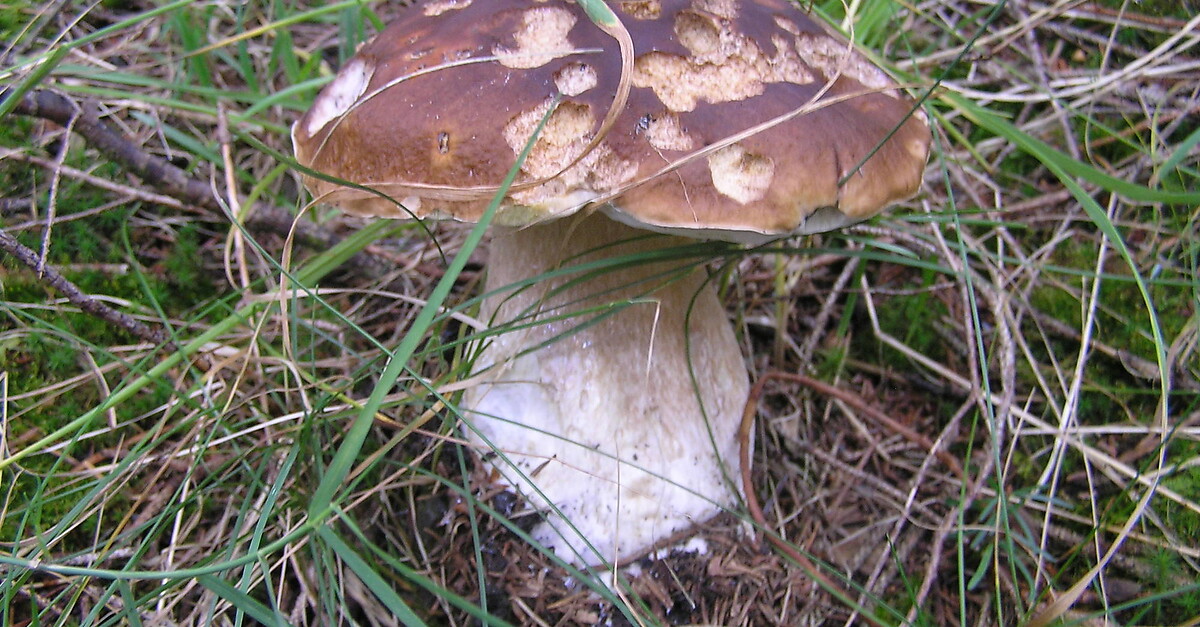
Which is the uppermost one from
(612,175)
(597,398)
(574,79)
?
(574,79)

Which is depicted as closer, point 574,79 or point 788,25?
point 574,79

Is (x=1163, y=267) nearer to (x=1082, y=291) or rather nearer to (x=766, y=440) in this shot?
(x=1082, y=291)

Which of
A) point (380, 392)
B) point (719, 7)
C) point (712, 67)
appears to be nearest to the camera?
point (380, 392)

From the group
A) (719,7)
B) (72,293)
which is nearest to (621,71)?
(719,7)

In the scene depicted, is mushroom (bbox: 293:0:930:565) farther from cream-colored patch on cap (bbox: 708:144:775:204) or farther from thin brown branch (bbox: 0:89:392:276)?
thin brown branch (bbox: 0:89:392:276)

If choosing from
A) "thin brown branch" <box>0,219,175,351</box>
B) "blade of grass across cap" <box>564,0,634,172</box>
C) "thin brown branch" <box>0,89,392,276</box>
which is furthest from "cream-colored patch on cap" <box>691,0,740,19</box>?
"thin brown branch" <box>0,219,175,351</box>

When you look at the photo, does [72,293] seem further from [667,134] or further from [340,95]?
[667,134]

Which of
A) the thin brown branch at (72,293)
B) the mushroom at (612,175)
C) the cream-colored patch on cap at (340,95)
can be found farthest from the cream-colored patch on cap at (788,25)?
the thin brown branch at (72,293)
